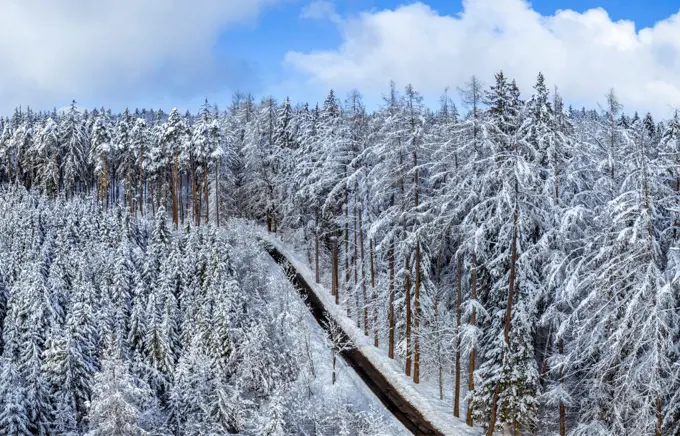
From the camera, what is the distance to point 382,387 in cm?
3222

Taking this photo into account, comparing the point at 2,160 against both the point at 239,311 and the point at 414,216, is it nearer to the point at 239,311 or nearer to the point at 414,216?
the point at 239,311

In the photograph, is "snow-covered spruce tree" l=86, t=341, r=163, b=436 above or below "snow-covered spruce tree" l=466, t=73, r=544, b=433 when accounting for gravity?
below

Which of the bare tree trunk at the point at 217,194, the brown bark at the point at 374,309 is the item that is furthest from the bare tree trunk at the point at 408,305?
the bare tree trunk at the point at 217,194

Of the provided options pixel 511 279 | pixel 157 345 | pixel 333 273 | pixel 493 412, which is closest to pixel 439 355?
pixel 493 412

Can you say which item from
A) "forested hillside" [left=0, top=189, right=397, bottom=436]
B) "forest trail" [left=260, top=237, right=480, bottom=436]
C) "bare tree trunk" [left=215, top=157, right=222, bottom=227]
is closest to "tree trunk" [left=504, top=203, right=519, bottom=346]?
"forest trail" [left=260, top=237, right=480, bottom=436]

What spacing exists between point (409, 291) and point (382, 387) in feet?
21.1

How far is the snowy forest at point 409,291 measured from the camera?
19.3m

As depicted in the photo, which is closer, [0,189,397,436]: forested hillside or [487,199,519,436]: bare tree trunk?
[487,199,519,436]: bare tree trunk

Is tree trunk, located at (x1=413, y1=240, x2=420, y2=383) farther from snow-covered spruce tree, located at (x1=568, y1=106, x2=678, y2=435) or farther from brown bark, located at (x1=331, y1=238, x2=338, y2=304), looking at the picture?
snow-covered spruce tree, located at (x1=568, y1=106, x2=678, y2=435)

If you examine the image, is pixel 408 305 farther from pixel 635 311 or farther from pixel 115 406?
pixel 115 406

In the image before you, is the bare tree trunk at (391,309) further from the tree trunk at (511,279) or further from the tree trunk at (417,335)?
the tree trunk at (511,279)

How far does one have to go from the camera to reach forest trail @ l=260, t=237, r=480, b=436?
2766 centimetres

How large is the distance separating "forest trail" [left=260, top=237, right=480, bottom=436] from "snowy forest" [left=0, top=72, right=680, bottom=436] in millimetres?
1442

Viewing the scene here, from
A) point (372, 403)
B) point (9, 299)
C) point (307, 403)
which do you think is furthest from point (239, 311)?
point (9, 299)
